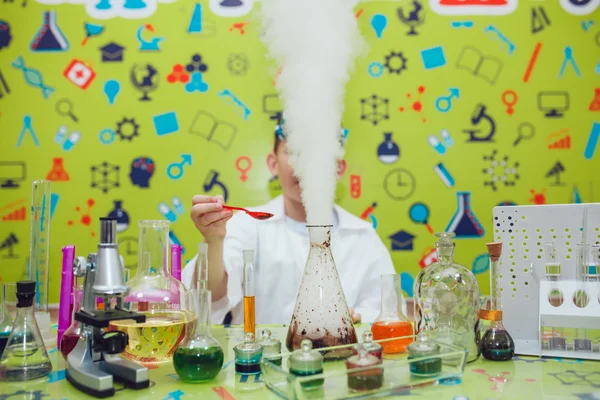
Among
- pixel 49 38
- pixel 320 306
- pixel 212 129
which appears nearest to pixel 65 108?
pixel 49 38

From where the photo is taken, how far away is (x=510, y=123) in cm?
252

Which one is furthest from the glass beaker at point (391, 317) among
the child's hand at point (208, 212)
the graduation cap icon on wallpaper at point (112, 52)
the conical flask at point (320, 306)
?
the graduation cap icon on wallpaper at point (112, 52)

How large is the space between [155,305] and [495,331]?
80 centimetres

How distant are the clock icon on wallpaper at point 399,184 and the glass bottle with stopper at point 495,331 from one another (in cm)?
132

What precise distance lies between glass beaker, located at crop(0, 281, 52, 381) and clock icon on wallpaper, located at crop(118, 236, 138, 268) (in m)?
1.41

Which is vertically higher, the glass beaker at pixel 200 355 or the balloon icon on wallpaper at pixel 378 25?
the balloon icon on wallpaper at pixel 378 25

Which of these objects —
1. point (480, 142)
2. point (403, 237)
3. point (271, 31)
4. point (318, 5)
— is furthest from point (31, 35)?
point (480, 142)

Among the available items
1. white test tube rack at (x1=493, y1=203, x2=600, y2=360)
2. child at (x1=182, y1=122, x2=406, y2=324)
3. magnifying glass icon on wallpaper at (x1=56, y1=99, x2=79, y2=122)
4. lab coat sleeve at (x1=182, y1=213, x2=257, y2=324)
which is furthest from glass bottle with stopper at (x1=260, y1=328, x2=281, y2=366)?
magnifying glass icon on wallpaper at (x1=56, y1=99, x2=79, y2=122)

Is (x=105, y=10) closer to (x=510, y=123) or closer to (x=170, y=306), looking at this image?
(x=170, y=306)

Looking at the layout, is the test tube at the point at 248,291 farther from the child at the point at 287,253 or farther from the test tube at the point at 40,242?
the child at the point at 287,253

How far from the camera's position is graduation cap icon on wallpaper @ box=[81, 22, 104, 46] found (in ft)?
8.09

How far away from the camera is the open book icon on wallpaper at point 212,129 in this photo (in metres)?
2.49

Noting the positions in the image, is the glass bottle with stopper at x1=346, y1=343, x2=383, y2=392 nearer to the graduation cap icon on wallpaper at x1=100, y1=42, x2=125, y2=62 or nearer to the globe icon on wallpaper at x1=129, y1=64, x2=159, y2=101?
the globe icon on wallpaper at x1=129, y1=64, x2=159, y2=101

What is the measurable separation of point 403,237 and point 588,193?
952 mm
